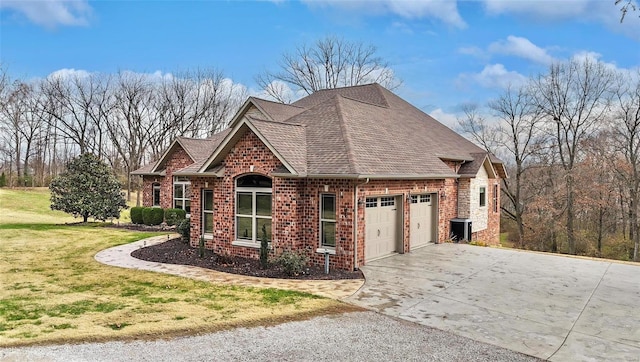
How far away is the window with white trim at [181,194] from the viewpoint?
78.3 ft

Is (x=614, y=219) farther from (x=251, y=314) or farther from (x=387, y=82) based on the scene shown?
(x=251, y=314)

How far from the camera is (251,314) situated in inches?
320

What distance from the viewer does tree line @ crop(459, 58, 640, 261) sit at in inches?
1147

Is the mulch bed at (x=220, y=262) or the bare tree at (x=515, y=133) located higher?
the bare tree at (x=515, y=133)

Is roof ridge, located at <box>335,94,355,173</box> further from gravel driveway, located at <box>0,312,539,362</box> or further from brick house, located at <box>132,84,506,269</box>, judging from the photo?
gravel driveway, located at <box>0,312,539,362</box>

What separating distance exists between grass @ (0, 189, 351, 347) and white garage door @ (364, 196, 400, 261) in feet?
13.5

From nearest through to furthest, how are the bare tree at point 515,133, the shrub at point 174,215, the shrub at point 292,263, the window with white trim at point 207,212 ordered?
the shrub at point 292,263 < the window with white trim at point 207,212 < the shrub at point 174,215 < the bare tree at point 515,133

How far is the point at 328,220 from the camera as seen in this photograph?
40.2ft

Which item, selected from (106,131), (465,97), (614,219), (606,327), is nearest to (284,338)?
(606,327)

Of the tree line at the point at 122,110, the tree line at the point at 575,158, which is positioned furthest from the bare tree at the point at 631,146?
the tree line at the point at 122,110

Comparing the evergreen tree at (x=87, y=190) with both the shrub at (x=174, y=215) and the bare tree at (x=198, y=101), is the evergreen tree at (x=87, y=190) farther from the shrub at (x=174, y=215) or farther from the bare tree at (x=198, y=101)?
the bare tree at (x=198, y=101)

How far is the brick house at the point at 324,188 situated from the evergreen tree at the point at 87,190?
11.7 m

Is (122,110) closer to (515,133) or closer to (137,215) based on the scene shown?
(137,215)

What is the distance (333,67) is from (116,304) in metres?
34.5
